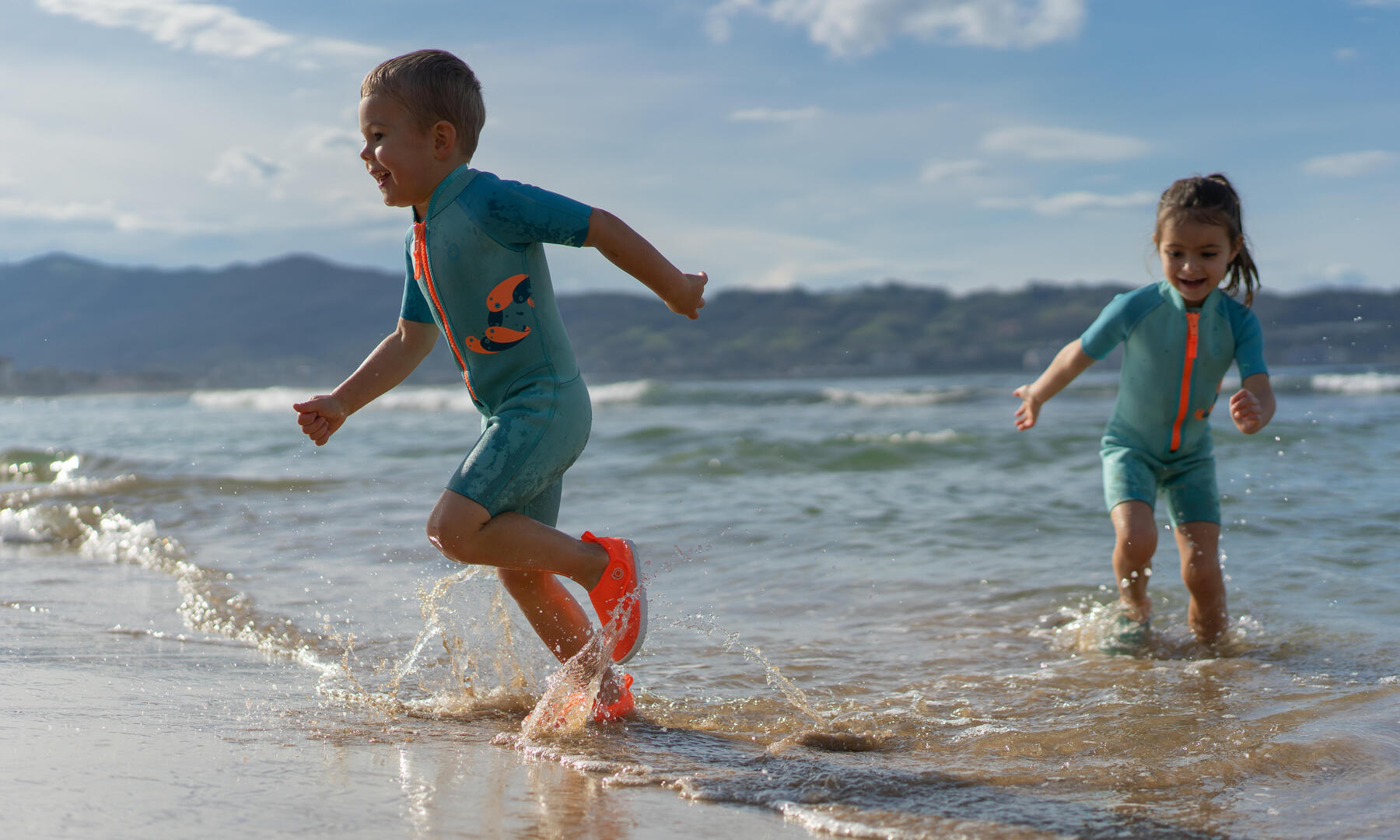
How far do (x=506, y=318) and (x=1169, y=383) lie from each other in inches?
96.0

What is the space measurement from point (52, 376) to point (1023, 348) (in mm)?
53283

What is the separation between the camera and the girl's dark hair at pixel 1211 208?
3.78 metres

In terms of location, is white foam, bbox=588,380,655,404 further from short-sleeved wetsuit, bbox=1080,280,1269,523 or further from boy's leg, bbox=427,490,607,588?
boy's leg, bbox=427,490,607,588

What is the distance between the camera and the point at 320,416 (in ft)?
9.66

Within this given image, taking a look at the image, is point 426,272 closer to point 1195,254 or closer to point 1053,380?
point 1053,380

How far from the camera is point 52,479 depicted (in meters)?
10.0

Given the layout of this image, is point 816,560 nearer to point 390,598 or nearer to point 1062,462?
point 390,598

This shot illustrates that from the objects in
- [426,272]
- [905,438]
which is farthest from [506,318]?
[905,438]

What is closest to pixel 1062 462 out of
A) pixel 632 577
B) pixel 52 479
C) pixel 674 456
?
pixel 674 456

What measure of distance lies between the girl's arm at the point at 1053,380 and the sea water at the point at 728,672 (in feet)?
2.78

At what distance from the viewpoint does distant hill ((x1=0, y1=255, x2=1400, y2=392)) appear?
58.3 m

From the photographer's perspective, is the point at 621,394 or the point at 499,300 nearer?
the point at 499,300

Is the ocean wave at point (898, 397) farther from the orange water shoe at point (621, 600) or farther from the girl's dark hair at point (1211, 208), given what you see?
the orange water shoe at point (621, 600)

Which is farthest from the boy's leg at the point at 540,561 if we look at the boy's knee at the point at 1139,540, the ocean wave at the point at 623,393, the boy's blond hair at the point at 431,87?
the ocean wave at the point at 623,393
